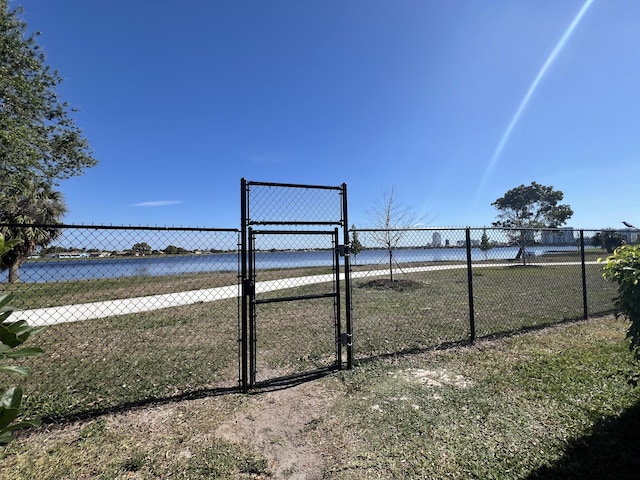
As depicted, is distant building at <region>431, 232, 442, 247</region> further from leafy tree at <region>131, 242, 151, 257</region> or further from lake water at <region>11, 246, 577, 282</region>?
leafy tree at <region>131, 242, 151, 257</region>

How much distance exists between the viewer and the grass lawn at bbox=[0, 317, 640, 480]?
2.39 metres

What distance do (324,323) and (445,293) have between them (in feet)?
17.9

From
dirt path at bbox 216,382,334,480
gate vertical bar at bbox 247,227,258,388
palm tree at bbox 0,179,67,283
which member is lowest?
dirt path at bbox 216,382,334,480

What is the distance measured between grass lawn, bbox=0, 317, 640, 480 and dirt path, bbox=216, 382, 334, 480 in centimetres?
1

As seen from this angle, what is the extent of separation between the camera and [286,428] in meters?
2.98

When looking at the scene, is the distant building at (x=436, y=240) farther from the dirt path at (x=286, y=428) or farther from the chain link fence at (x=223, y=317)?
the dirt path at (x=286, y=428)

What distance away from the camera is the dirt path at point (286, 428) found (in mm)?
2473

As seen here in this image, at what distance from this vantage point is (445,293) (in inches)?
416

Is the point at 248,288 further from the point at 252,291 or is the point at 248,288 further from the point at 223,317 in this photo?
the point at 223,317

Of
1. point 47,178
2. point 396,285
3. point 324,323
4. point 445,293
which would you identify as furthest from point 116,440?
point 47,178

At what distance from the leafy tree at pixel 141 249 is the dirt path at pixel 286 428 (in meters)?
2.04

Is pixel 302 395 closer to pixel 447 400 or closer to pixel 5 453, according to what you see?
pixel 447 400

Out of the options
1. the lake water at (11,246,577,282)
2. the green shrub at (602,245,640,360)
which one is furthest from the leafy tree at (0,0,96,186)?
the green shrub at (602,245,640,360)

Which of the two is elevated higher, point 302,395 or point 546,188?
point 546,188
